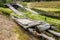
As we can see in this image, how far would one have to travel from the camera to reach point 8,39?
624cm

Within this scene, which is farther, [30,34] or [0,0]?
[0,0]

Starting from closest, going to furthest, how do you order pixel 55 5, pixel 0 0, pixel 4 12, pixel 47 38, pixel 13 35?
pixel 47 38 → pixel 13 35 → pixel 4 12 → pixel 55 5 → pixel 0 0

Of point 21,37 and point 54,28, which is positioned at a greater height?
point 54,28

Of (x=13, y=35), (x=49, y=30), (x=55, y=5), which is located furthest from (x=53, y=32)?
(x=55, y=5)

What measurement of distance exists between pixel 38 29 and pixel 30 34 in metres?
0.63

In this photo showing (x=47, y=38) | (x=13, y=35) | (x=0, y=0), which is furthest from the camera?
(x=0, y=0)

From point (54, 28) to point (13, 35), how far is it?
5.24ft

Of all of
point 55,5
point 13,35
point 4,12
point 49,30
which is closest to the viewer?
point 49,30

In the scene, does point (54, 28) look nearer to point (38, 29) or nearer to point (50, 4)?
point (38, 29)

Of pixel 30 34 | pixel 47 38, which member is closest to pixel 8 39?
pixel 30 34

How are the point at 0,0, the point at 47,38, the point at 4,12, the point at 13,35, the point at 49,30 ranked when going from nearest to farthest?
1. the point at 47,38
2. the point at 49,30
3. the point at 13,35
4. the point at 4,12
5. the point at 0,0

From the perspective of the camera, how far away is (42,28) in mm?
6223

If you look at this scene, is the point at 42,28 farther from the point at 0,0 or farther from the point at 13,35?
the point at 0,0

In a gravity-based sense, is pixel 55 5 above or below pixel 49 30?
below
